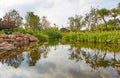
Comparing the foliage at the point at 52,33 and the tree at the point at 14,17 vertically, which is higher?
the tree at the point at 14,17

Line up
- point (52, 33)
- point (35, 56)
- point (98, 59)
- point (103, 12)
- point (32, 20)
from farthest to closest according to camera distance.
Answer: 1. point (32, 20)
2. point (103, 12)
3. point (52, 33)
4. point (35, 56)
5. point (98, 59)

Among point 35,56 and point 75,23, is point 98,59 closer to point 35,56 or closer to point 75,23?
point 35,56

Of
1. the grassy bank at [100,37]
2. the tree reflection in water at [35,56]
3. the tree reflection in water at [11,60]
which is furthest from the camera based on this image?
the grassy bank at [100,37]

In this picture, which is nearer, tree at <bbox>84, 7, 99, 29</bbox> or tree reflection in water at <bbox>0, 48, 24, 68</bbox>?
tree reflection in water at <bbox>0, 48, 24, 68</bbox>

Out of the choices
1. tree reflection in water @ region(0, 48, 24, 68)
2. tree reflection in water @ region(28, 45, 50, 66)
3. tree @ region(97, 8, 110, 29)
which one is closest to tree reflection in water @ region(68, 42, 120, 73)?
tree reflection in water @ region(28, 45, 50, 66)

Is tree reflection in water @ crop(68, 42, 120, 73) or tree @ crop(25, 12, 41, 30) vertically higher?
tree @ crop(25, 12, 41, 30)

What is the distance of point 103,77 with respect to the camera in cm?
636

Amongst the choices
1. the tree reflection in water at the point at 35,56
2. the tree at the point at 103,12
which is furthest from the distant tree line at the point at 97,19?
the tree reflection in water at the point at 35,56

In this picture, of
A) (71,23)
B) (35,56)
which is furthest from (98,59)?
(71,23)

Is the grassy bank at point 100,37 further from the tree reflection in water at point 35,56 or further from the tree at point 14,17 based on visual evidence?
the tree at point 14,17

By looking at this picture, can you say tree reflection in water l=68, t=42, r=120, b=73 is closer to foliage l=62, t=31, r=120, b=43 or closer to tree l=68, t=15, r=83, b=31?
foliage l=62, t=31, r=120, b=43

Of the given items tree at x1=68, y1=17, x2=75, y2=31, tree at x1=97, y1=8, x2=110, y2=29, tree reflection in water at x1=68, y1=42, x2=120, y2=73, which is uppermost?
tree at x1=97, y1=8, x2=110, y2=29

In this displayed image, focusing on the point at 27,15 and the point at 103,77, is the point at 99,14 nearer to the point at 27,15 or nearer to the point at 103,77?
the point at 27,15

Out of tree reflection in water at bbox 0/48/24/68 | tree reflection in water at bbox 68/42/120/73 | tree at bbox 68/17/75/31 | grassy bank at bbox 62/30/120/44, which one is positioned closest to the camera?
tree reflection in water at bbox 68/42/120/73
